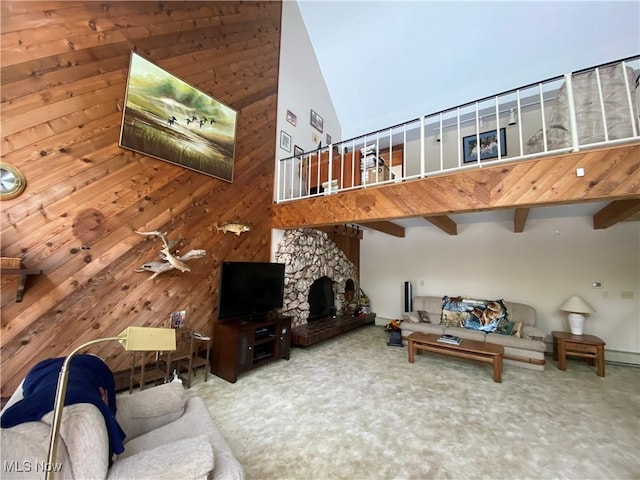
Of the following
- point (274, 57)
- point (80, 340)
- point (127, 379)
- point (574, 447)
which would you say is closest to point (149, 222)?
point (80, 340)

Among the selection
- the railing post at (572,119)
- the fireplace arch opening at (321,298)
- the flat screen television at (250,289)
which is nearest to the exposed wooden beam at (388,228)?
the fireplace arch opening at (321,298)

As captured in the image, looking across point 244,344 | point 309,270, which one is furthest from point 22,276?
point 309,270

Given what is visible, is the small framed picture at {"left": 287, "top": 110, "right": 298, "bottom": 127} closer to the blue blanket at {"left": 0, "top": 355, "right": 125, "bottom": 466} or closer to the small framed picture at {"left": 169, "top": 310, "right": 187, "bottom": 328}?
the small framed picture at {"left": 169, "top": 310, "right": 187, "bottom": 328}

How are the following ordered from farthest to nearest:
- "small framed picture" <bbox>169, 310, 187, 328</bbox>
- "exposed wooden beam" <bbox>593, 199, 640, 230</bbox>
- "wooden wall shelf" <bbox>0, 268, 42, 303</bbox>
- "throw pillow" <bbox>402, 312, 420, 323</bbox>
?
"throw pillow" <bbox>402, 312, 420, 323</bbox> < "small framed picture" <bbox>169, 310, 187, 328</bbox> < "exposed wooden beam" <bbox>593, 199, 640, 230</bbox> < "wooden wall shelf" <bbox>0, 268, 42, 303</bbox>

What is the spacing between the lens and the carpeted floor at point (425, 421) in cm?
188

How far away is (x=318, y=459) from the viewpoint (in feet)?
6.30

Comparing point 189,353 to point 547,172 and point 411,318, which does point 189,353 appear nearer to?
point 411,318

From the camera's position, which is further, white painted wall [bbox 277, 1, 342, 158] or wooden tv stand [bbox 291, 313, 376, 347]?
white painted wall [bbox 277, 1, 342, 158]

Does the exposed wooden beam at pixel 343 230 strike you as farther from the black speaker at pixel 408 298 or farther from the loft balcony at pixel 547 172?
the black speaker at pixel 408 298

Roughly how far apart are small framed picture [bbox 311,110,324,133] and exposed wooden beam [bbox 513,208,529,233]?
162 inches

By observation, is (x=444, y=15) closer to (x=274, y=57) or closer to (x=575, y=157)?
(x=274, y=57)

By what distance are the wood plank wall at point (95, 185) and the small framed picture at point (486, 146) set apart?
4760 mm

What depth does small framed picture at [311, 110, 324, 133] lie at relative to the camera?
18.8 ft

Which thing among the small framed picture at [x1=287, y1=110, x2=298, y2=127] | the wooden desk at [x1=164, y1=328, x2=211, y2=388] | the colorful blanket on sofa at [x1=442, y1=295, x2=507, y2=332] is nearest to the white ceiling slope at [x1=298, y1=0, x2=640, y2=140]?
the small framed picture at [x1=287, y1=110, x2=298, y2=127]
